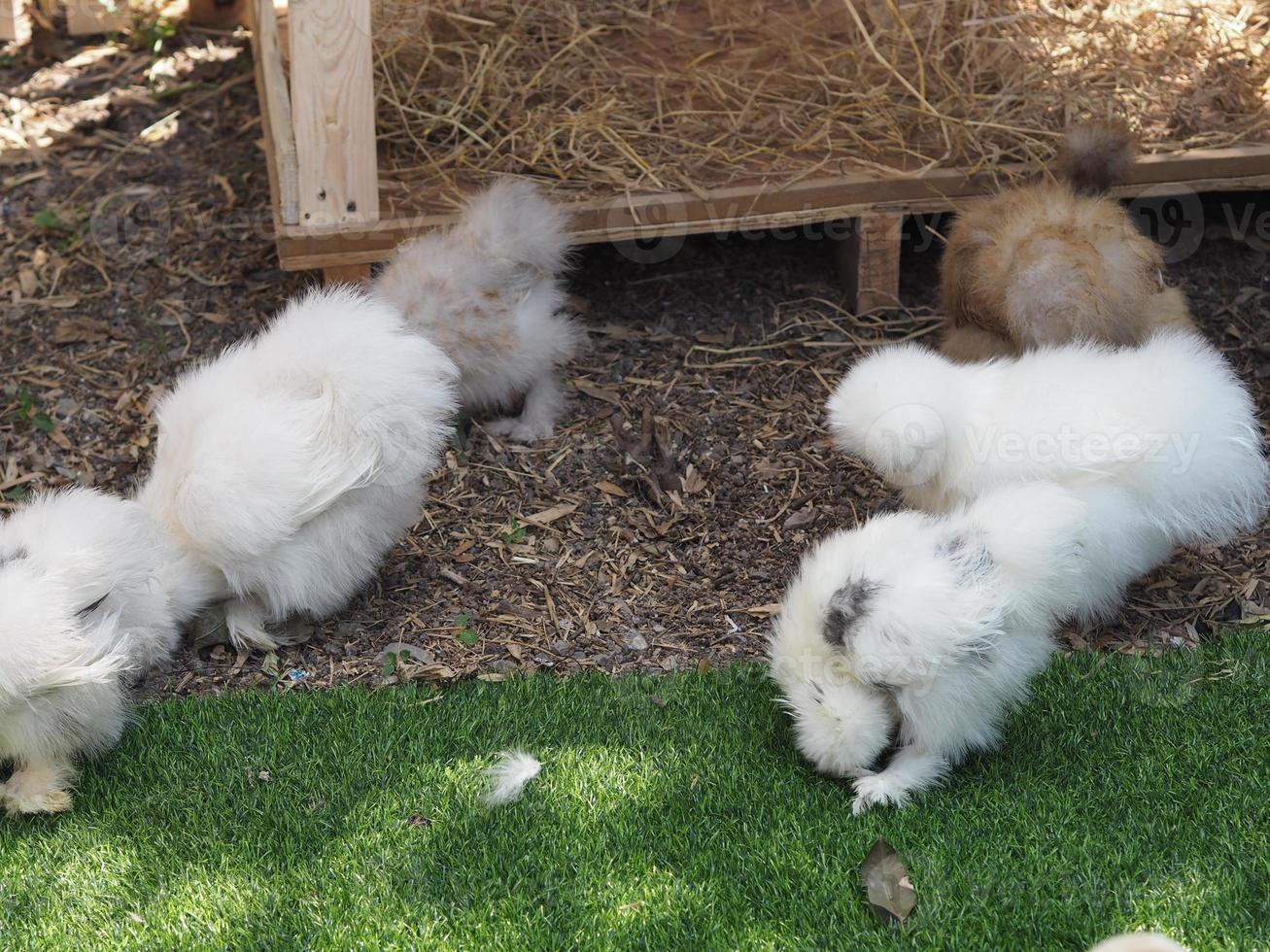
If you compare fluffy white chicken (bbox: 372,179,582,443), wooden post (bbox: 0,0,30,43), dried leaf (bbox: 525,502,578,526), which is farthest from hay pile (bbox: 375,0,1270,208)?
wooden post (bbox: 0,0,30,43)

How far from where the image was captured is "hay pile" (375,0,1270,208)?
577 centimetres

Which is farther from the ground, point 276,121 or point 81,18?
point 81,18

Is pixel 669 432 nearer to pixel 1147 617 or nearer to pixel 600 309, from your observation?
pixel 600 309

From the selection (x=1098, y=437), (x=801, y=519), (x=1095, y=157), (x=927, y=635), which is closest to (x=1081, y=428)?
(x=1098, y=437)

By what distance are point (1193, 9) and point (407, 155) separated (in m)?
4.10

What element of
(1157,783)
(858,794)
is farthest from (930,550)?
(1157,783)

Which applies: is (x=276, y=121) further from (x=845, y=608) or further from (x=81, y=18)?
(x=81, y=18)

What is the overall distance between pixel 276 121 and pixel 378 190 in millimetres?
531

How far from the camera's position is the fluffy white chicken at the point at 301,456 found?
3838 mm

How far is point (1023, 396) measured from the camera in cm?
397

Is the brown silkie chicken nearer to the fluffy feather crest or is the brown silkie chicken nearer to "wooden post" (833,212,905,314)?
the fluffy feather crest

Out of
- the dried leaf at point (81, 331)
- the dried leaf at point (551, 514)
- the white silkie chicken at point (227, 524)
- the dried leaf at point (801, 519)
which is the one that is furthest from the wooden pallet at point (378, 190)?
the dried leaf at point (801, 519)

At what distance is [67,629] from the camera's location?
3406 millimetres

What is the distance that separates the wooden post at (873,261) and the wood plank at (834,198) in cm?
6
